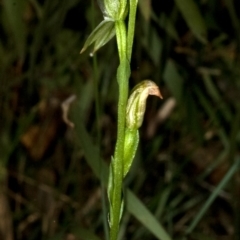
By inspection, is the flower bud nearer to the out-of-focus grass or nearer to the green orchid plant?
the green orchid plant

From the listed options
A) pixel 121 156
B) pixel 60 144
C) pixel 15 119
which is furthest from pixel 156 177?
pixel 121 156

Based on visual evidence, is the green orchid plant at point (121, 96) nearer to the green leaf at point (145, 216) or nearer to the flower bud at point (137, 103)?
the flower bud at point (137, 103)

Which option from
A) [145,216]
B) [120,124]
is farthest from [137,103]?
[145,216]

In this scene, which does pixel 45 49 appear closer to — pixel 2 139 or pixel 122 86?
pixel 2 139

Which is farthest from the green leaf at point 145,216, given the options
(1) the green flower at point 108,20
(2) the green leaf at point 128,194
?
(1) the green flower at point 108,20

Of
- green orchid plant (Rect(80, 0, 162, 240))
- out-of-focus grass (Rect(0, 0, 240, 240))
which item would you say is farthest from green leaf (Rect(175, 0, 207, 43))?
green orchid plant (Rect(80, 0, 162, 240))

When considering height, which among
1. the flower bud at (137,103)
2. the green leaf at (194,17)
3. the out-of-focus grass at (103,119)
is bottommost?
the out-of-focus grass at (103,119)

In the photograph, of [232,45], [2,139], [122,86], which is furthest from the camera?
[232,45]
